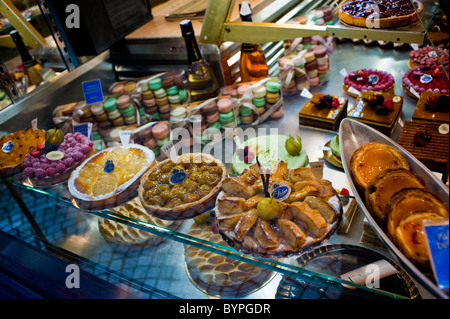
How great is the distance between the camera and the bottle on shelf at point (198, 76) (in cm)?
284

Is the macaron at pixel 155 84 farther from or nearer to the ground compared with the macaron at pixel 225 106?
farther from the ground

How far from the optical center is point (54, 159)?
228cm

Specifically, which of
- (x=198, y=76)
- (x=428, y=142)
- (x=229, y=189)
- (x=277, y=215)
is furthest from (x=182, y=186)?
(x=428, y=142)

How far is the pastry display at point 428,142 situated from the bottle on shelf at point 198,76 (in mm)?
1455

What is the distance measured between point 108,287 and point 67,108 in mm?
1491

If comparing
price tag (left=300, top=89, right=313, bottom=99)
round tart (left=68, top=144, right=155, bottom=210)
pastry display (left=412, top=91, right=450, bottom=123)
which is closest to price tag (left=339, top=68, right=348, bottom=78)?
price tag (left=300, top=89, right=313, bottom=99)

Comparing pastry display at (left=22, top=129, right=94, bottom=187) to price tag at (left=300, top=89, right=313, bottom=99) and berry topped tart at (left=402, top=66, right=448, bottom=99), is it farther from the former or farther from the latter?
berry topped tart at (left=402, top=66, right=448, bottom=99)

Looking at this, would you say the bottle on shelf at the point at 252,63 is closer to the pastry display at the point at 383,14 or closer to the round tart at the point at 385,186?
the pastry display at the point at 383,14

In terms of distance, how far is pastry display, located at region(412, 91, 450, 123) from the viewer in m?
2.41

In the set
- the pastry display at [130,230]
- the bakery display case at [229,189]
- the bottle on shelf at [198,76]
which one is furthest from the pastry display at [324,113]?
the pastry display at [130,230]

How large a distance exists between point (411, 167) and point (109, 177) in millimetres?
1527

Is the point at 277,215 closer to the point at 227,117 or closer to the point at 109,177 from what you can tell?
the point at 109,177

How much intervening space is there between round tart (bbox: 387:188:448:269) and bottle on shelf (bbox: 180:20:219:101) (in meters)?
2.01
